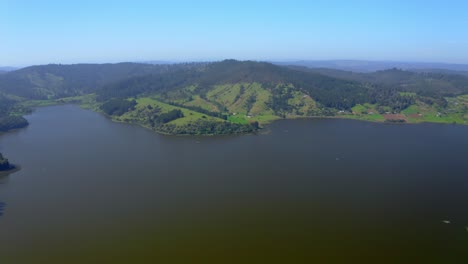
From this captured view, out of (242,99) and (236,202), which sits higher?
(242,99)

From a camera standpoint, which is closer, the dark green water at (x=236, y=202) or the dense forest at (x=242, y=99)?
the dark green water at (x=236, y=202)

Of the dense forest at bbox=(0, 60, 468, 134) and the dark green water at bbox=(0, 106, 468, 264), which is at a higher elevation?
the dense forest at bbox=(0, 60, 468, 134)

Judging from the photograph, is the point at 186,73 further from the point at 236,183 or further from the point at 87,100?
the point at 236,183

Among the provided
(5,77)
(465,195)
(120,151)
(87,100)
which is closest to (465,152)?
(465,195)

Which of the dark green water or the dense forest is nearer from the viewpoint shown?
the dark green water
